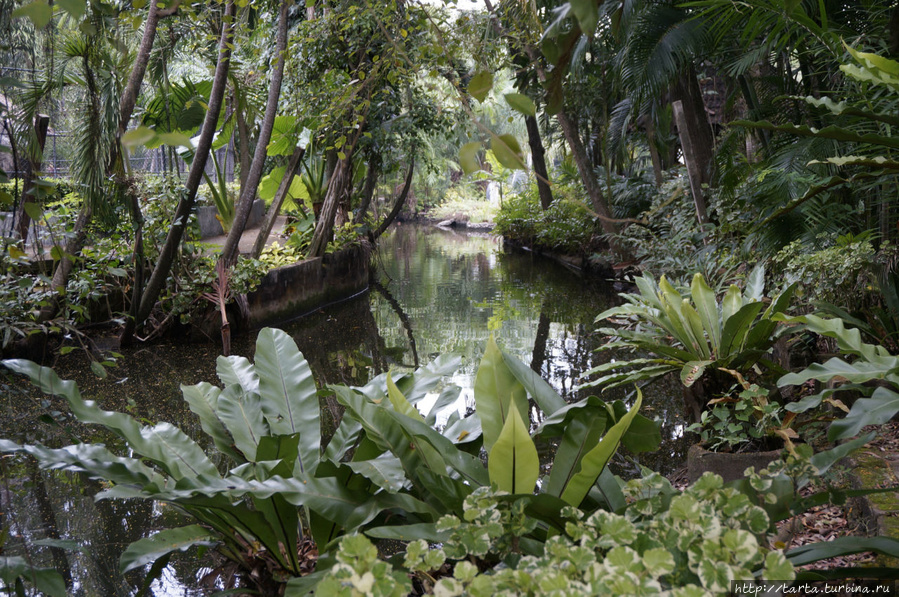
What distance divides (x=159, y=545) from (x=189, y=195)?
4.78 metres

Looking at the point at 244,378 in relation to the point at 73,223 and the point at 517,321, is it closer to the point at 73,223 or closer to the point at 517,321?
the point at 73,223

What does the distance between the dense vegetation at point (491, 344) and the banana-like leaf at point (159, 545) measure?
0.03ft

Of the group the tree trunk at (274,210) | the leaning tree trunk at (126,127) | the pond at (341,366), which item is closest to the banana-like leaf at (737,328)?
the pond at (341,366)

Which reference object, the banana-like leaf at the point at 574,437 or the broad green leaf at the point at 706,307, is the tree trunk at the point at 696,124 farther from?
the banana-like leaf at the point at 574,437

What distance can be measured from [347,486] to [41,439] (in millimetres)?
2852

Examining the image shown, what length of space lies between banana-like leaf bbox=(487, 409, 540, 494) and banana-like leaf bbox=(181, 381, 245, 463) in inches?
41.2

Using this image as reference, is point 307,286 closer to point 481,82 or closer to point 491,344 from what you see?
point 491,344

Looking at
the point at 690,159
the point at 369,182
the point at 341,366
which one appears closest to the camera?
the point at 341,366

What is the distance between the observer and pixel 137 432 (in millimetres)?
1981

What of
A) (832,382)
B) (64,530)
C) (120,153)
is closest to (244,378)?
(64,530)

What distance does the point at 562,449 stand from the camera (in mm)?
1950

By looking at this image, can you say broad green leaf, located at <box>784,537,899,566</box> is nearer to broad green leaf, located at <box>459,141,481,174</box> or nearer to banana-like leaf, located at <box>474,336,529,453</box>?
banana-like leaf, located at <box>474,336,529,453</box>

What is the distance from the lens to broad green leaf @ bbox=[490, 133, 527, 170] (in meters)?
1.05

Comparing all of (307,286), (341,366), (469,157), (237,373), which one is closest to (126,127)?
(341,366)
